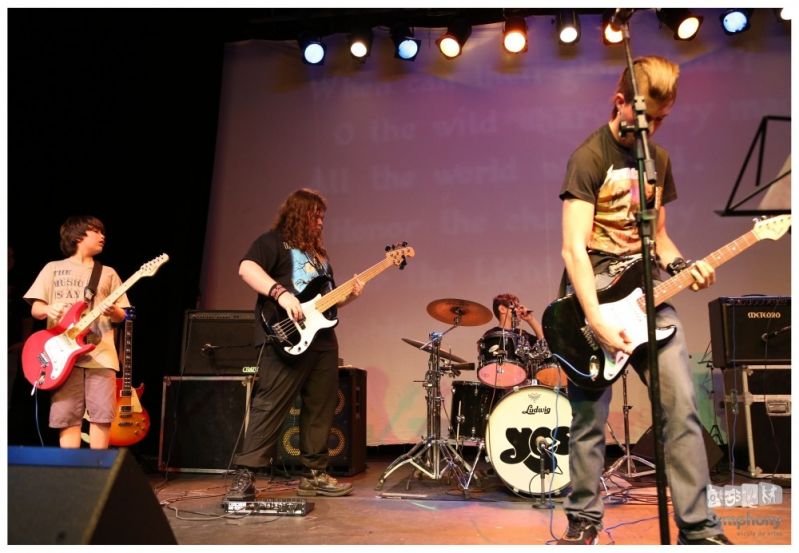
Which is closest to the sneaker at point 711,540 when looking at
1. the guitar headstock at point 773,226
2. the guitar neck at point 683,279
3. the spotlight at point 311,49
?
the guitar neck at point 683,279

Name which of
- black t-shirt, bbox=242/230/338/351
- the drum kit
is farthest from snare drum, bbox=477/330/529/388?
black t-shirt, bbox=242/230/338/351

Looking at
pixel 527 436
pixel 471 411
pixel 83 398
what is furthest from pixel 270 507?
pixel 471 411

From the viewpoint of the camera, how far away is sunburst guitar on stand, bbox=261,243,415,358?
4270 mm

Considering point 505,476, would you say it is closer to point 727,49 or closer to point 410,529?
point 410,529

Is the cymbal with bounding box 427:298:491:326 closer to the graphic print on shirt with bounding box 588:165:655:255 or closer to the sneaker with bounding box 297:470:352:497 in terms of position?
the sneaker with bounding box 297:470:352:497

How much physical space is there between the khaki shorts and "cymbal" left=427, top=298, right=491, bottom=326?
91.6 inches

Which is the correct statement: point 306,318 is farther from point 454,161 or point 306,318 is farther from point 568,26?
point 568,26

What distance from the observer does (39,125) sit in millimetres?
5723

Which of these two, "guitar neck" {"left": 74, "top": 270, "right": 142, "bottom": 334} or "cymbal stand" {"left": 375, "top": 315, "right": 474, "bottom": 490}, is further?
"cymbal stand" {"left": 375, "top": 315, "right": 474, "bottom": 490}

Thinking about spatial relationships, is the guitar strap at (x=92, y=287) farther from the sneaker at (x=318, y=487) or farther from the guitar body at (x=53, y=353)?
the sneaker at (x=318, y=487)

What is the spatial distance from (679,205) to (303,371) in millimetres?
4646

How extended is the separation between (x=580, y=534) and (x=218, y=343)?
4.00 meters

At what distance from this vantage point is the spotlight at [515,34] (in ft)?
23.3

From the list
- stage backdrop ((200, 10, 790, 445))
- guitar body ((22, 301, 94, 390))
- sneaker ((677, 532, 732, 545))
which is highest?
stage backdrop ((200, 10, 790, 445))
